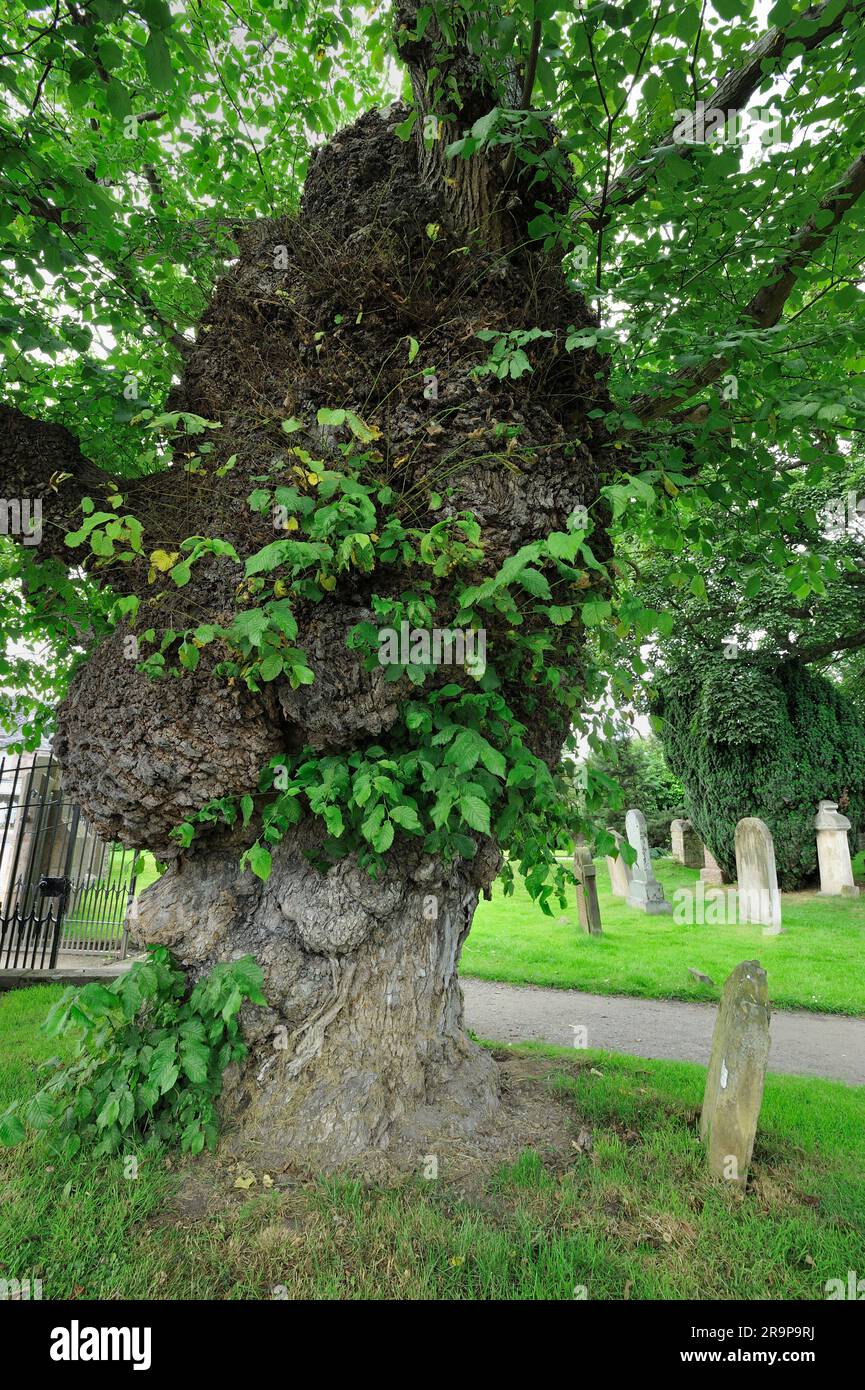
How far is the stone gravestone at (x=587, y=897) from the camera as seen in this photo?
10297 millimetres

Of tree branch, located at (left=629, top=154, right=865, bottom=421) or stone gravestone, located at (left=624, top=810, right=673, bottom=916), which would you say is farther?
stone gravestone, located at (left=624, top=810, right=673, bottom=916)

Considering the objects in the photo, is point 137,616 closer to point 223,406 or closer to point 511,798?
point 223,406

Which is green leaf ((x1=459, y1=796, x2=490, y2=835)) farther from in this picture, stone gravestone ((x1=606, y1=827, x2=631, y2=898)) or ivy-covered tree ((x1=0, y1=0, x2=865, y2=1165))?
stone gravestone ((x1=606, y1=827, x2=631, y2=898))

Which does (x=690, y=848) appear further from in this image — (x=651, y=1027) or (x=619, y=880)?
(x=651, y=1027)

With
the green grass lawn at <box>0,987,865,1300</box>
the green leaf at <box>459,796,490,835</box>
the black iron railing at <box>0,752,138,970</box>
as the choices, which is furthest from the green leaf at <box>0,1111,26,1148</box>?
the black iron railing at <box>0,752,138,970</box>

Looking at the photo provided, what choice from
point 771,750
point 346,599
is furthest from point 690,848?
point 346,599

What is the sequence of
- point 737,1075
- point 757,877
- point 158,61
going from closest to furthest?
1. point 158,61
2. point 737,1075
3. point 757,877

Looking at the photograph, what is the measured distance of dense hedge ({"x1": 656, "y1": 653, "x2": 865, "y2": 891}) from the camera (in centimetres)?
1350

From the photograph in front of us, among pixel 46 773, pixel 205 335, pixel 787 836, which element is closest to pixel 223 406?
pixel 205 335

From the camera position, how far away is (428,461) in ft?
10.6

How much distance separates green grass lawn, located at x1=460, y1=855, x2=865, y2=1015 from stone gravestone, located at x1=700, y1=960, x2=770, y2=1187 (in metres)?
4.19

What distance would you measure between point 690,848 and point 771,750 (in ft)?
18.6

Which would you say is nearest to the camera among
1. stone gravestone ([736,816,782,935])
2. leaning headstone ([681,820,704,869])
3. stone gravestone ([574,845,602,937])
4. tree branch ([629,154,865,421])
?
tree branch ([629,154,865,421])

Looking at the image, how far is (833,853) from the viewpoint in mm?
13000
